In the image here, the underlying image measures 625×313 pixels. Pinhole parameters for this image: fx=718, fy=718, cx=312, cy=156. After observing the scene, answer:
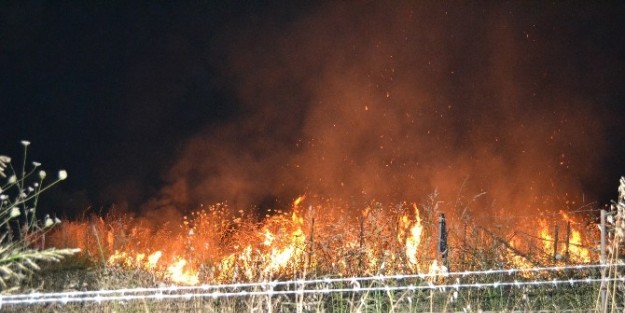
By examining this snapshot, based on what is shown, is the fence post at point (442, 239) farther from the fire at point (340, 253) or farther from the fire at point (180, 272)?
the fire at point (180, 272)

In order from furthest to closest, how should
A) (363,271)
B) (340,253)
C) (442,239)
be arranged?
1. (442,239)
2. (340,253)
3. (363,271)

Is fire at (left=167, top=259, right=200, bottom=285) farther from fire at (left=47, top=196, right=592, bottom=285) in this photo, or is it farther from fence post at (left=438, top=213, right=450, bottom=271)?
fence post at (left=438, top=213, right=450, bottom=271)

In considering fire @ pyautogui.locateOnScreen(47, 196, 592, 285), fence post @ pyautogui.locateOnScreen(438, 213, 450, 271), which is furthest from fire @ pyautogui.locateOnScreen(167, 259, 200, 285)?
fence post @ pyautogui.locateOnScreen(438, 213, 450, 271)

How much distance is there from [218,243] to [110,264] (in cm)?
186

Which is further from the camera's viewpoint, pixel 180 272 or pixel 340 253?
pixel 180 272

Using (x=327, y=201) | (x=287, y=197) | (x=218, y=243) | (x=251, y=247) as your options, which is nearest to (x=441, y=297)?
(x=251, y=247)

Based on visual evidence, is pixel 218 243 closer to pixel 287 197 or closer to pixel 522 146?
pixel 287 197

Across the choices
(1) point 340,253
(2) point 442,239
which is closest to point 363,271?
(1) point 340,253

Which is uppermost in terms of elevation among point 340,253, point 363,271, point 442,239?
point 442,239

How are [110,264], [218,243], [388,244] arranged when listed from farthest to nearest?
1. [218,243]
2. [110,264]
3. [388,244]

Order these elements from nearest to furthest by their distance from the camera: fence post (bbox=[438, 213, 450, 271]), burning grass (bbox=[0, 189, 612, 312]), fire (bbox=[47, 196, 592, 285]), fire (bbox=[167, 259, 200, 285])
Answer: burning grass (bbox=[0, 189, 612, 312])
fire (bbox=[47, 196, 592, 285])
fence post (bbox=[438, 213, 450, 271])
fire (bbox=[167, 259, 200, 285])

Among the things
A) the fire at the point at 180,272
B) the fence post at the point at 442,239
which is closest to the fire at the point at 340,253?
the fire at the point at 180,272

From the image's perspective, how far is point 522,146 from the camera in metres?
24.1

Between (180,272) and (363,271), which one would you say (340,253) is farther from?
(180,272)
